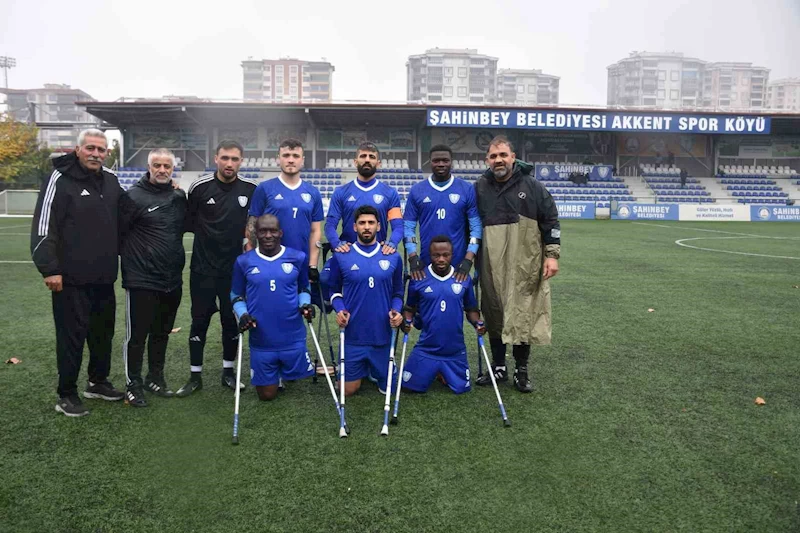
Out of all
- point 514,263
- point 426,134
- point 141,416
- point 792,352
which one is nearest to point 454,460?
point 514,263

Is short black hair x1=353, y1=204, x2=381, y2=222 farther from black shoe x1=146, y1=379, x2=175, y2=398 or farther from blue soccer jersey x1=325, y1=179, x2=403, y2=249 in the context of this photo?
black shoe x1=146, y1=379, x2=175, y2=398

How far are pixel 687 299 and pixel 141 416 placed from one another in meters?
7.58

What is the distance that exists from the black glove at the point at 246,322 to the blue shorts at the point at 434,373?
1.31 metres

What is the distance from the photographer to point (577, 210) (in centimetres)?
3114

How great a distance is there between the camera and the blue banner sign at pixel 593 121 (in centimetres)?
3425

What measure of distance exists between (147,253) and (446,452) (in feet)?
9.01

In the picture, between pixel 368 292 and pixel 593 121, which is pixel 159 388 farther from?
pixel 593 121

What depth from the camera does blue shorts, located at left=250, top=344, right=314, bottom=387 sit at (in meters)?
4.72

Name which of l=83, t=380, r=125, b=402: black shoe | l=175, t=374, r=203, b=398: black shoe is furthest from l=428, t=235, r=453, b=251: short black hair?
l=83, t=380, r=125, b=402: black shoe

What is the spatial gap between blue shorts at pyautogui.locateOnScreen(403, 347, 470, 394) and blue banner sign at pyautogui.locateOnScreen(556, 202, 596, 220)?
27.2 meters

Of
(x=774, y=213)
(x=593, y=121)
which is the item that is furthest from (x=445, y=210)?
(x=593, y=121)

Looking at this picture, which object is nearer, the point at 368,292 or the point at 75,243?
the point at 75,243

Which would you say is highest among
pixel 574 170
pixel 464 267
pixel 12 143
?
pixel 12 143

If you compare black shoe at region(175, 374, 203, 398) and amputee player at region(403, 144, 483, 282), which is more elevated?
amputee player at region(403, 144, 483, 282)
